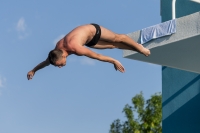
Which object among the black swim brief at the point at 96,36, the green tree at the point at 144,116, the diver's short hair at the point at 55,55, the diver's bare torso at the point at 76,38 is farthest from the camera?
the green tree at the point at 144,116

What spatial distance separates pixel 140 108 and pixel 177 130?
7.30 m

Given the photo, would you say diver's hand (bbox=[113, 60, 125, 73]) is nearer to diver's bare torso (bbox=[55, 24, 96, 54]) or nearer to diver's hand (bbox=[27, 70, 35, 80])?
diver's bare torso (bbox=[55, 24, 96, 54])

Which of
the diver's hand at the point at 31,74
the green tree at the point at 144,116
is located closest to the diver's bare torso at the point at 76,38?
the diver's hand at the point at 31,74

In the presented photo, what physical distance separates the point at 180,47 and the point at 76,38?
634 centimetres

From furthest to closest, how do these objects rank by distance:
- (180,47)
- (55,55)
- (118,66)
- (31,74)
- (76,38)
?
(180,47) < (31,74) < (118,66) < (76,38) < (55,55)

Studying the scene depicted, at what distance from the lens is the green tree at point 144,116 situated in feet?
84.4

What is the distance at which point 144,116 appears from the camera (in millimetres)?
26000

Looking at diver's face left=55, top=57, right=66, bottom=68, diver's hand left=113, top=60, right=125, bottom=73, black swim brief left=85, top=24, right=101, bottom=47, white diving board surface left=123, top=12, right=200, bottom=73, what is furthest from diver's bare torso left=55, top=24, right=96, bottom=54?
white diving board surface left=123, top=12, right=200, bottom=73

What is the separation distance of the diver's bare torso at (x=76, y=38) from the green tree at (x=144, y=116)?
1622cm

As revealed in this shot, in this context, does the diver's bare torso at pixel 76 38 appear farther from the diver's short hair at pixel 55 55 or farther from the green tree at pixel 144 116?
the green tree at pixel 144 116

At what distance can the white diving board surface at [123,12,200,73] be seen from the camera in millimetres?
14508

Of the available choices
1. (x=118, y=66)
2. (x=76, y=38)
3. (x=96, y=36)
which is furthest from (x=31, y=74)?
(x=118, y=66)

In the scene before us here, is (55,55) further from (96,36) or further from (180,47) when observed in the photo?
(180,47)

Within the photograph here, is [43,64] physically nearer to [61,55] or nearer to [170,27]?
[61,55]
